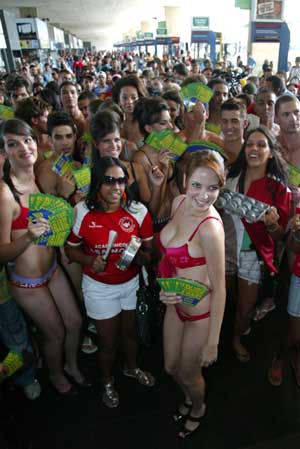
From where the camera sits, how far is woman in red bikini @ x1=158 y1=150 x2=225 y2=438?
1.64 m

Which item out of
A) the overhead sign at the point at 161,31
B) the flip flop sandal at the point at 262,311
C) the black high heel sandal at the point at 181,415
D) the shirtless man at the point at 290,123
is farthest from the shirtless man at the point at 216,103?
the overhead sign at the point at 161,31

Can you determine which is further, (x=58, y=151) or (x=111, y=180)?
(x=58, y=151)

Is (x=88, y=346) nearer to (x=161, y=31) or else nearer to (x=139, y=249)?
(x=139, y=249)

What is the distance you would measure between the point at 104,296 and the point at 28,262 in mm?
498

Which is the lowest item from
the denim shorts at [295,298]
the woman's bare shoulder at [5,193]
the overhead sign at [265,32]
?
the denim shorts at [295,298]

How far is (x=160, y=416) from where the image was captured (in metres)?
2.28

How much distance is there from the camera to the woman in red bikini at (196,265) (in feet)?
5.37

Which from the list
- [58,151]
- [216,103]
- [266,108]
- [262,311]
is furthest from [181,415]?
[216,103]

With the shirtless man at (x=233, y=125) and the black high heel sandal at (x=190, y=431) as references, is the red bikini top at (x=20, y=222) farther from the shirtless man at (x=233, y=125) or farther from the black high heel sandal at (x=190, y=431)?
the shirtless man at (x=233, y=125)

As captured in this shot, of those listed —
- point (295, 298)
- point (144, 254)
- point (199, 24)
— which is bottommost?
point (295, 298)

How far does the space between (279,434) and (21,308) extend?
6.06 ft

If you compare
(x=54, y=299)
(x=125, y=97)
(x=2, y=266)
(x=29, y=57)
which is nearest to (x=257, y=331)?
(x=54, y=299)

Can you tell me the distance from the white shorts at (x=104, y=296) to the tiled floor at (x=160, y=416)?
771 mm

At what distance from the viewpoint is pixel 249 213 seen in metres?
1.99
